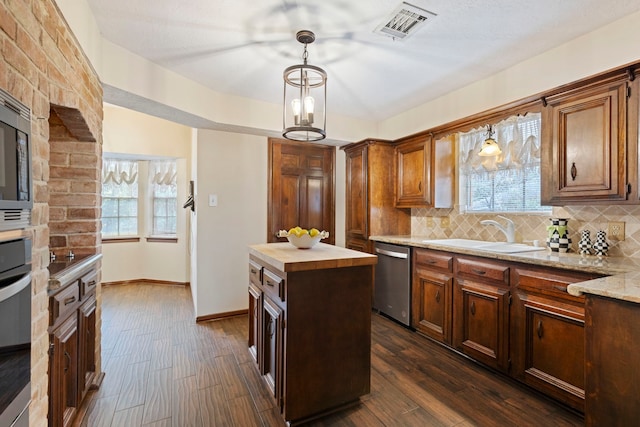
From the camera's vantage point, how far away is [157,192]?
17.5 feet

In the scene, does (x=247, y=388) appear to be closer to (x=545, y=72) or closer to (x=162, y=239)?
(x=545, y=72)

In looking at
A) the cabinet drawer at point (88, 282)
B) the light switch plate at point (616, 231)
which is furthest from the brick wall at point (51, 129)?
the light switch plate at point (616, 231)

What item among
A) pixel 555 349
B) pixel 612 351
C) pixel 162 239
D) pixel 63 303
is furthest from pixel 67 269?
pixel 162 239

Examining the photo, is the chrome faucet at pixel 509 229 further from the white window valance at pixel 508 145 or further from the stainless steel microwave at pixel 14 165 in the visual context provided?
the stainless steel microwave at pixel 14 165

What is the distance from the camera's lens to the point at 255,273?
235 centimetres

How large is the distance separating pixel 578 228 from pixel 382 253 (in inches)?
68.6

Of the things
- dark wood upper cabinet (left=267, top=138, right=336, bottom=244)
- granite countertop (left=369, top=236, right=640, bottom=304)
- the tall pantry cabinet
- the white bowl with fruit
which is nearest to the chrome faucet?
granite countertop (left=369, top=236, right=640, bottom=304)

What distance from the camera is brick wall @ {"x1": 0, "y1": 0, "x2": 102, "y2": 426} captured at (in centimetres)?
111

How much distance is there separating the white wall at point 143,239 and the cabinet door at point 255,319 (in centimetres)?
298

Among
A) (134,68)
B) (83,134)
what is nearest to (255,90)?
(134,68)

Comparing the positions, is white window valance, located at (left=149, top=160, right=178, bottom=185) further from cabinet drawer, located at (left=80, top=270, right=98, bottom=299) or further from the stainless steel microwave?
the stainless steel microwave

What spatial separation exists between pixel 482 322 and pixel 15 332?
107 inches

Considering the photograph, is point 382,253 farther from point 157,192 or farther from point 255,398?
point 157,192

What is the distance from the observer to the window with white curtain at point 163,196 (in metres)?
5.24
